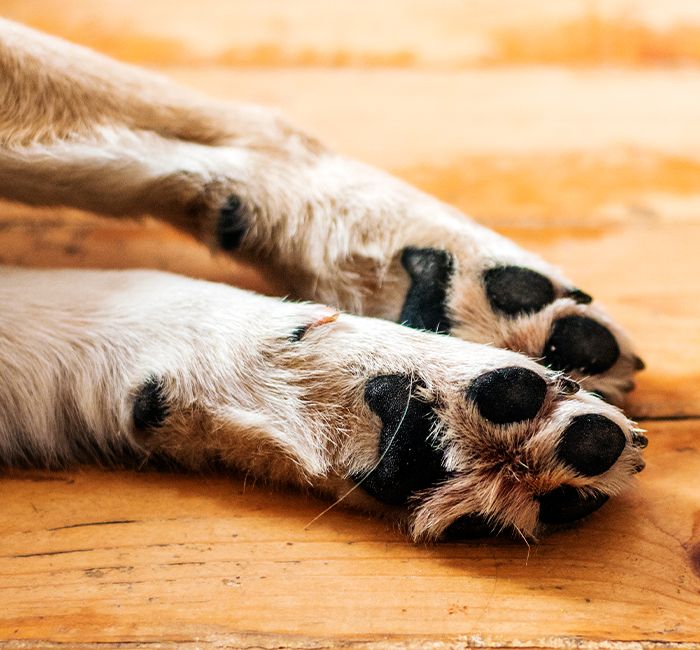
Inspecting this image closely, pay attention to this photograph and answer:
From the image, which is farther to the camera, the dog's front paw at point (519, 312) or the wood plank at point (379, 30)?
the wood plank at point (379, 30)

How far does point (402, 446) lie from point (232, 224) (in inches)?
14.8

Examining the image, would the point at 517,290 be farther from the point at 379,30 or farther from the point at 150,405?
the point at 379,30

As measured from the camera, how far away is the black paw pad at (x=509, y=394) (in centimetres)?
72

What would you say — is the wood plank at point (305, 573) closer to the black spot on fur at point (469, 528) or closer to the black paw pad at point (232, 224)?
the black spot on fur at point (469, 528)

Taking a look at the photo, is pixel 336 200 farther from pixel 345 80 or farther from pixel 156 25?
pixel 156 25

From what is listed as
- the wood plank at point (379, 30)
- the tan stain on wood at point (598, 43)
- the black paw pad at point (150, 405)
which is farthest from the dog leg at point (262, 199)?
the tan stain on wood at point (598, 43)

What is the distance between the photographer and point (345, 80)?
1801 mm

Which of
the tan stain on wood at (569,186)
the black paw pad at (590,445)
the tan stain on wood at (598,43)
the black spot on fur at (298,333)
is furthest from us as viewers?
the tan stain on wood at (598,43)

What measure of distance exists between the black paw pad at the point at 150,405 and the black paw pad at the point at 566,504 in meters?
0.38

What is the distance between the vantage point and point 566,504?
2.43 feet

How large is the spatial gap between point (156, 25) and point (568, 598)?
1716mm

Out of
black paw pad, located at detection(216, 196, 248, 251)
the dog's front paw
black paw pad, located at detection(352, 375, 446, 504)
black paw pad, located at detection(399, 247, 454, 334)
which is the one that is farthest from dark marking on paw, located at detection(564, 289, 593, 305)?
black paw pad, located at detection(216, 196, 248, 251)

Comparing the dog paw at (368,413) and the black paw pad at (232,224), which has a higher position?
the black paw pad at (232,224)

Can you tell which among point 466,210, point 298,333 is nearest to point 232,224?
point 298,333
